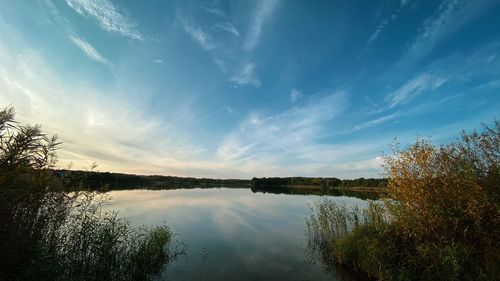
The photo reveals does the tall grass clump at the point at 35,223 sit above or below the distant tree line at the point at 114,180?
below

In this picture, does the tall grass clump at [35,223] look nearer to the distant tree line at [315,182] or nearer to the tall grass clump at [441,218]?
the tall grass clump at [441,218]

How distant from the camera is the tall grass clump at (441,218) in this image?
9.19 meters

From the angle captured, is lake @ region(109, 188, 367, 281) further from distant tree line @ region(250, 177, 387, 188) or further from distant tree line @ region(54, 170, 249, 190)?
distant tree line @ region(250, 177, 387, 188)

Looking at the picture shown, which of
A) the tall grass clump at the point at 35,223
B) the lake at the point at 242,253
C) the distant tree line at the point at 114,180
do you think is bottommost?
the lake at the point at 242,253

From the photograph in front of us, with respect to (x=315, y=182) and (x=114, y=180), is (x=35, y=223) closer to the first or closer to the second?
(x=114, y=180)

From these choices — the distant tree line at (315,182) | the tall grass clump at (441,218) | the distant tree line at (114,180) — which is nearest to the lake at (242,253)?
the tall grass clump at (441,218)

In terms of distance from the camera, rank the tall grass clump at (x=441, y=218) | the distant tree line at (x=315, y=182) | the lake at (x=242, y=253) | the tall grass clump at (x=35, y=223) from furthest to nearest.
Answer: the distant tree line at (x=315, y=182), the lake at (x=242, y=253), the tall grass clump at (x=441, y=218), the tall grass clump at (x=35, y=223)

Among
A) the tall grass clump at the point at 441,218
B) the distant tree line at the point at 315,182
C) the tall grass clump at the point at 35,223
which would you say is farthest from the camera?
the distant tree line at the point at 315,182

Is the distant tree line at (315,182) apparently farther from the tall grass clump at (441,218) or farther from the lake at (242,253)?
the tall grass clump at (441,218)

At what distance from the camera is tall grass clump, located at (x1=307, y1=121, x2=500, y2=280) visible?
9.19 metres

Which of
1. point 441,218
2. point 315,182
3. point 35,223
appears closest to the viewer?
point 35,223

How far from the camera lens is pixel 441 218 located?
400 inches

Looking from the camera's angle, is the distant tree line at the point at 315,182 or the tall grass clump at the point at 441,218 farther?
the distant tree line at the point at 315,182

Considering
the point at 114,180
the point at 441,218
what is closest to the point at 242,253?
the point at 441,218
